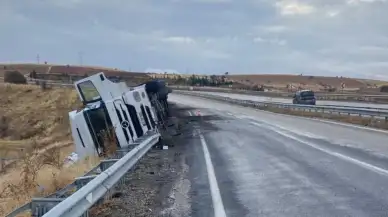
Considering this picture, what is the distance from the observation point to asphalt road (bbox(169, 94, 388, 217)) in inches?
349

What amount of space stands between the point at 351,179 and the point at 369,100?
173 ft

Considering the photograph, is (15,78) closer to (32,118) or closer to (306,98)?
(32,118)

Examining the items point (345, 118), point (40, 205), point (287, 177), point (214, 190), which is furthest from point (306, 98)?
point (40, 205)

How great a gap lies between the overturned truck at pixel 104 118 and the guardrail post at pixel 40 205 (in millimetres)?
9777

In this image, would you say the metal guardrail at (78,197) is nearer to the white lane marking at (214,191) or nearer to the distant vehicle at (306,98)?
the white lane marking at (214,191)

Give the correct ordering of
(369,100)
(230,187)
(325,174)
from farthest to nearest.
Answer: (369,100), (325,174), (230,187)

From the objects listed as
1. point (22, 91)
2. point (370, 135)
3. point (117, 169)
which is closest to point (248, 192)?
point (117, 169)

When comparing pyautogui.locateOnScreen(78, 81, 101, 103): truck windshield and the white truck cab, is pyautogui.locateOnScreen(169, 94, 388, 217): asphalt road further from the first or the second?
pyautogui.locateOnScreen(78, 81, 101, 103): truck windshield

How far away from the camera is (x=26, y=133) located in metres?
57.4

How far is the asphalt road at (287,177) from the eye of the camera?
886 centimetres

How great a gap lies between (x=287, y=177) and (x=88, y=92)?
9.62 meters

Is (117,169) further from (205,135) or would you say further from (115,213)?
(205,135)

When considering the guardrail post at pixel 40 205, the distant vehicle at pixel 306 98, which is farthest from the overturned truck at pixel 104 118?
the distant vehicle at pixel 306 98

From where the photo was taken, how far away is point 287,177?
12281mm
